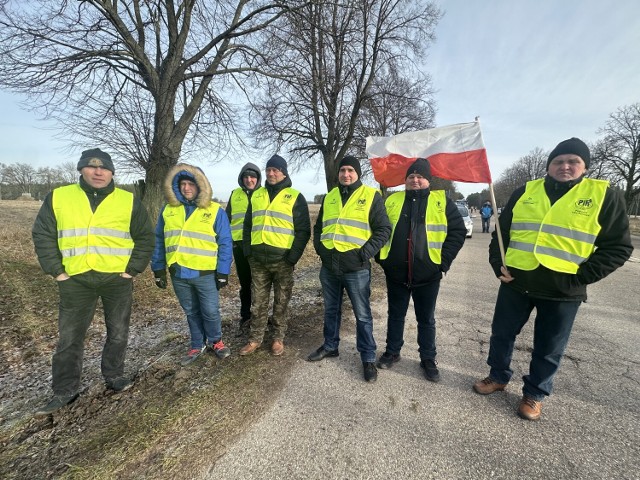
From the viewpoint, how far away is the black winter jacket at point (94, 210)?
2535mm

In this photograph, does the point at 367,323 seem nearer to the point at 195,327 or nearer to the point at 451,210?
the point at 451,210

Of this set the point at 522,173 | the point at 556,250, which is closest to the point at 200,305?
the point at 556,250

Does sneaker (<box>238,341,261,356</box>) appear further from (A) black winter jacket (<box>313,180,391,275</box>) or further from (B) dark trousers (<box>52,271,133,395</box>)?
(A) black winter jacket (<box>313,180,391,275</box>)

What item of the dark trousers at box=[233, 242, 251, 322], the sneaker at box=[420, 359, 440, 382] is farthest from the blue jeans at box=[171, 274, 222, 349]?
the sneaker at box=[420, 359, 440, 382]

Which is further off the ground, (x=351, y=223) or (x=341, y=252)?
(x=351, y=223)

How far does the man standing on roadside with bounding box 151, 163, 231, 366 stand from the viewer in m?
3.22

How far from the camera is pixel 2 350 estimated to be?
3.51 m

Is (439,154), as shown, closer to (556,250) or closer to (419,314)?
(556,250)

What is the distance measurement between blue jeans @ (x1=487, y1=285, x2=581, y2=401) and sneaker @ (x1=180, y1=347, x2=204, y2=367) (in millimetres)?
2940

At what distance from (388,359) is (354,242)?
4.32 ft

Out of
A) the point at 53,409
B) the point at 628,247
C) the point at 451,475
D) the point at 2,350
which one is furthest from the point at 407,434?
the point at 2,350

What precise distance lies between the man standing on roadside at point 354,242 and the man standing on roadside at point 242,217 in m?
1.30

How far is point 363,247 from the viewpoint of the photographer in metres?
3.10

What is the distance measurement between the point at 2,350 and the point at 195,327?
217cm
